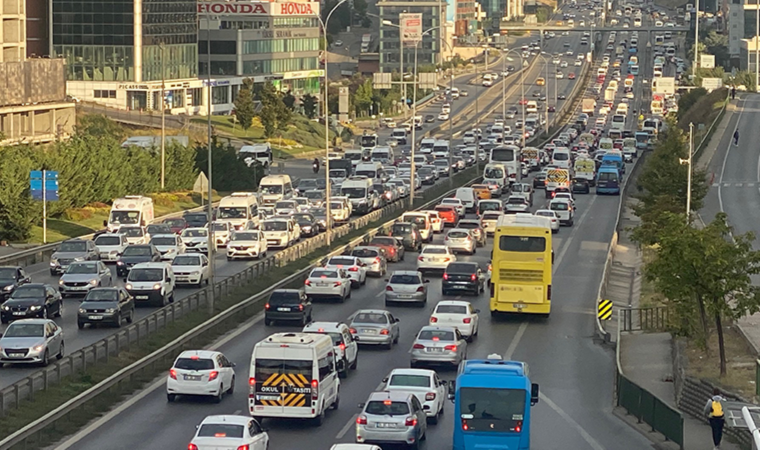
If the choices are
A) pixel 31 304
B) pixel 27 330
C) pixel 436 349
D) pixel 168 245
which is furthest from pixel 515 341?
pixel 168 245

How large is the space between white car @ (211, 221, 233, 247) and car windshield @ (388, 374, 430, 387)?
35.1m

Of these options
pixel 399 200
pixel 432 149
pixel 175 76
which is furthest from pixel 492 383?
pixel 175 76

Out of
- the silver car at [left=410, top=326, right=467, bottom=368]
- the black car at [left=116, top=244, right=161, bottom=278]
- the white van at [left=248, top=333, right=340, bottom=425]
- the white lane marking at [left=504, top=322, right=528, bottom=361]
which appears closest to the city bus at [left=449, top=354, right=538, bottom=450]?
the white van at [left=248, top=333, right=340, bottom=425]

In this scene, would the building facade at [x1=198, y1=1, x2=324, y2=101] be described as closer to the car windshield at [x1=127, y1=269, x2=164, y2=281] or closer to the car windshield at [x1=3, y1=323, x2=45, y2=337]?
the car windshield at [x1=127, y1=269, x2=164, y2=281]

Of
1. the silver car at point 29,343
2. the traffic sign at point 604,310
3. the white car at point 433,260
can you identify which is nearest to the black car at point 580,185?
the white car at point 433,260

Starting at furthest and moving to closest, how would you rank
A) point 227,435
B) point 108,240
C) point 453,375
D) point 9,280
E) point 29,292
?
point 108,240
point 9,280
point 29,292
point 453,375
point 227,435

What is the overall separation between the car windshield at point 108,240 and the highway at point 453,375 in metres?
11.2

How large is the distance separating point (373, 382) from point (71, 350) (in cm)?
920

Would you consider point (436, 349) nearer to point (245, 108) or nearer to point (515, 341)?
point (515, 341)

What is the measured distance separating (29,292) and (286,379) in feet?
55.6

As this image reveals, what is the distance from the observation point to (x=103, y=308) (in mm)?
46594

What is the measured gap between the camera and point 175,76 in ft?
498

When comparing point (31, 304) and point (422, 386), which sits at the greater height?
point (31, 304)

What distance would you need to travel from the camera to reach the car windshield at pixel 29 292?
4781cm
